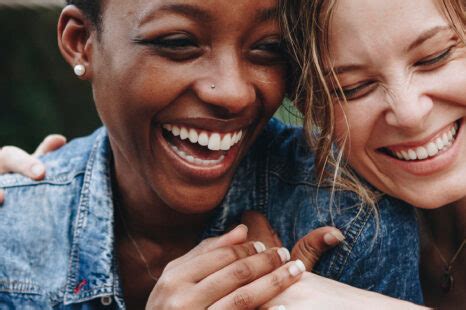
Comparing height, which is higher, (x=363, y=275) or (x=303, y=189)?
(x=303, y=189)

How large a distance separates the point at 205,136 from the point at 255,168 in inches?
18.6

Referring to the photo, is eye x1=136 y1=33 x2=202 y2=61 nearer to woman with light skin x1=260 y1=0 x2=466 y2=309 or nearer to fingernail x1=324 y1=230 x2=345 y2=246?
woman with light skin x1=260 y1=0 x2=466 y2=309

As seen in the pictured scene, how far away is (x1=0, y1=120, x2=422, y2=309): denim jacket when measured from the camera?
238cm

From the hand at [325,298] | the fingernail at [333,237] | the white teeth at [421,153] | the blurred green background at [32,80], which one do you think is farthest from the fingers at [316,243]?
the blurred green background at [32,80]

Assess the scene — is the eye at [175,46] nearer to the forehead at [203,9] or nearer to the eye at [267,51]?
the forehead at [203,9]

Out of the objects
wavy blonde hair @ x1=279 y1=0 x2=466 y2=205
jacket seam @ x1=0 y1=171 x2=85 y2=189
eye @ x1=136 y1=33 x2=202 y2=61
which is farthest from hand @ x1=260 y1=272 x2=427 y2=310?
jacket seam @ x1=0 y1=171 x2=85 y2=189

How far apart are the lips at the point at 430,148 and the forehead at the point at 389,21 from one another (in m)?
0.35

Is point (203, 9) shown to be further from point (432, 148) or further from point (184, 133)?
point (432, 148)

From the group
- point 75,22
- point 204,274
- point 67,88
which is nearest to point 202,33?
point 75,22

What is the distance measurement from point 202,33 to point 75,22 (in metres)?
0.54

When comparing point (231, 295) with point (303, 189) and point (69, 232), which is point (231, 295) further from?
point (69, 232)

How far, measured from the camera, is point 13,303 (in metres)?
2.61

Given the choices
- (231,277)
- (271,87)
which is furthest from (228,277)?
(271,87)

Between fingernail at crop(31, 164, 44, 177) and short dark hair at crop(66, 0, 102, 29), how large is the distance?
0.74 m
